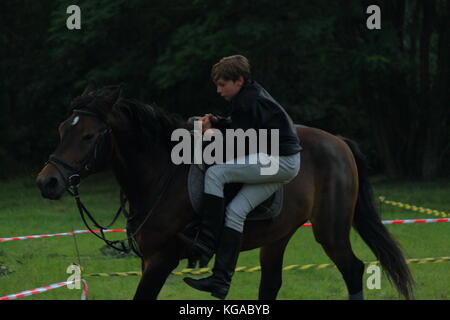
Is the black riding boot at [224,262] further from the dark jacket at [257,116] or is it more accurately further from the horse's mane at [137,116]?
the horse's mane at [137,116]

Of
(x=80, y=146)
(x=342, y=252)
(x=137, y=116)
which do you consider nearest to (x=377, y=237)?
(x=342, y=252)

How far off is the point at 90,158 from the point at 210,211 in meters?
1.02

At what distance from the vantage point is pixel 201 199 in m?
6.18

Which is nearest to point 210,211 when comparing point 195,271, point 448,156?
point 195,271

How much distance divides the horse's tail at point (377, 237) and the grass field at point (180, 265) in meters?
0.81

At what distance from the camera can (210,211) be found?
239 inches

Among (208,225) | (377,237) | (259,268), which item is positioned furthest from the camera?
(259,268)

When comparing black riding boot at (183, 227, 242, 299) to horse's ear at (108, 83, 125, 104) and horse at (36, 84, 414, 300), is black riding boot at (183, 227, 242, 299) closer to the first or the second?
horse at (36, 84, 414, 300)

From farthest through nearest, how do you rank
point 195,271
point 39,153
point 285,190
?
point 39,153
point 195,271
point 285,190

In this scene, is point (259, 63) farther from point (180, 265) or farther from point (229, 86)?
point (229, 86)

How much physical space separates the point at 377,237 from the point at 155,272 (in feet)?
8.19

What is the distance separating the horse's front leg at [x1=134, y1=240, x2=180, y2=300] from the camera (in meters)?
5.91

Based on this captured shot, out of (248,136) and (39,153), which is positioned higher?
(248,136)
